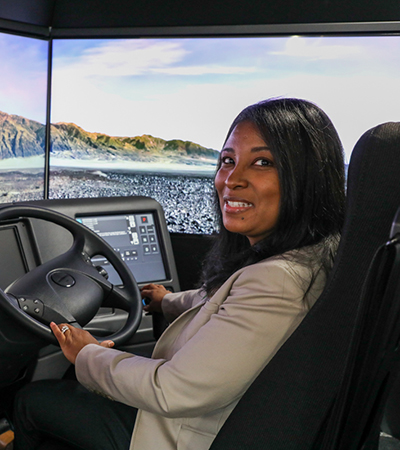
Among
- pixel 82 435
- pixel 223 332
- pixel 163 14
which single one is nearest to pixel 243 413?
pixel 223 332

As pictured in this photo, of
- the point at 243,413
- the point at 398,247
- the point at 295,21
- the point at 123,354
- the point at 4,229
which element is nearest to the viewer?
the point at 398,247

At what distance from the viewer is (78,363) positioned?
1154 mm

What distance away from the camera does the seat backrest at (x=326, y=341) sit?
78 centimetres

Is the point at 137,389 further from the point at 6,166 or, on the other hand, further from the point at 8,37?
the point at 8,37

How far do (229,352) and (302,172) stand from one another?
432 millimetres

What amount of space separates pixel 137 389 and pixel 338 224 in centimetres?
56

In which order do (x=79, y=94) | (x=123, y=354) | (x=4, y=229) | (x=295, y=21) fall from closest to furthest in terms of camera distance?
(x=123, y=354)
(x=4, y=229)
(x=295, y=21)
(x=79, y=94)

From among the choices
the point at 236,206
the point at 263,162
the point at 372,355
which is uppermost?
the point at 263,162

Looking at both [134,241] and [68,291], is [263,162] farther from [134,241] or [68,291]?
[134,241]

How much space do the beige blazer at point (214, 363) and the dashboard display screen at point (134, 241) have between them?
0.88 m

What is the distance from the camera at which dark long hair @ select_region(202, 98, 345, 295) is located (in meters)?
1.15

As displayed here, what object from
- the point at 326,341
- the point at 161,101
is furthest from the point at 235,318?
the point at 161,101

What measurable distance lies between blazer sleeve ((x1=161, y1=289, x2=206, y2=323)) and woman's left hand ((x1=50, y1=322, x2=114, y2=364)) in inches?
18.4

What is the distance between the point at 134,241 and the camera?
2025 millimetres
